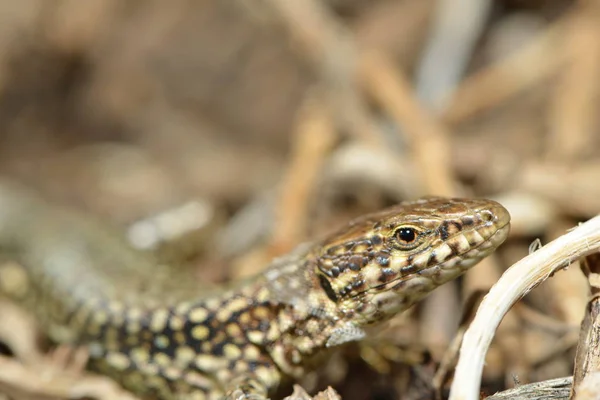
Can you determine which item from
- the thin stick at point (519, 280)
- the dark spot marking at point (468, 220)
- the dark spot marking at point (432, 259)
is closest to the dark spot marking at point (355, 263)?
the dark spot marking at point (432, 259)

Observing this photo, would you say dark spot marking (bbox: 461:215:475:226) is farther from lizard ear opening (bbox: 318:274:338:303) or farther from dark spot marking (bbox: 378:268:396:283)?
lizard ear opening (bbox: 318:274:338:303)

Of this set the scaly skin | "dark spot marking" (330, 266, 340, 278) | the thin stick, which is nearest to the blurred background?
the scaly skin

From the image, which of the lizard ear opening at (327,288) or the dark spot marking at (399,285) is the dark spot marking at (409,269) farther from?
the lizard ear opening at (327,288)

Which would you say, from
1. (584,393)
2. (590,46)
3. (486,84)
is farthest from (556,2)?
(584,393)

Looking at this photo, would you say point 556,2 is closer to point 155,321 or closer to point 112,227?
point 112,227

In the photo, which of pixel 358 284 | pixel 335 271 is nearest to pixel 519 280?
pixel 358 284
